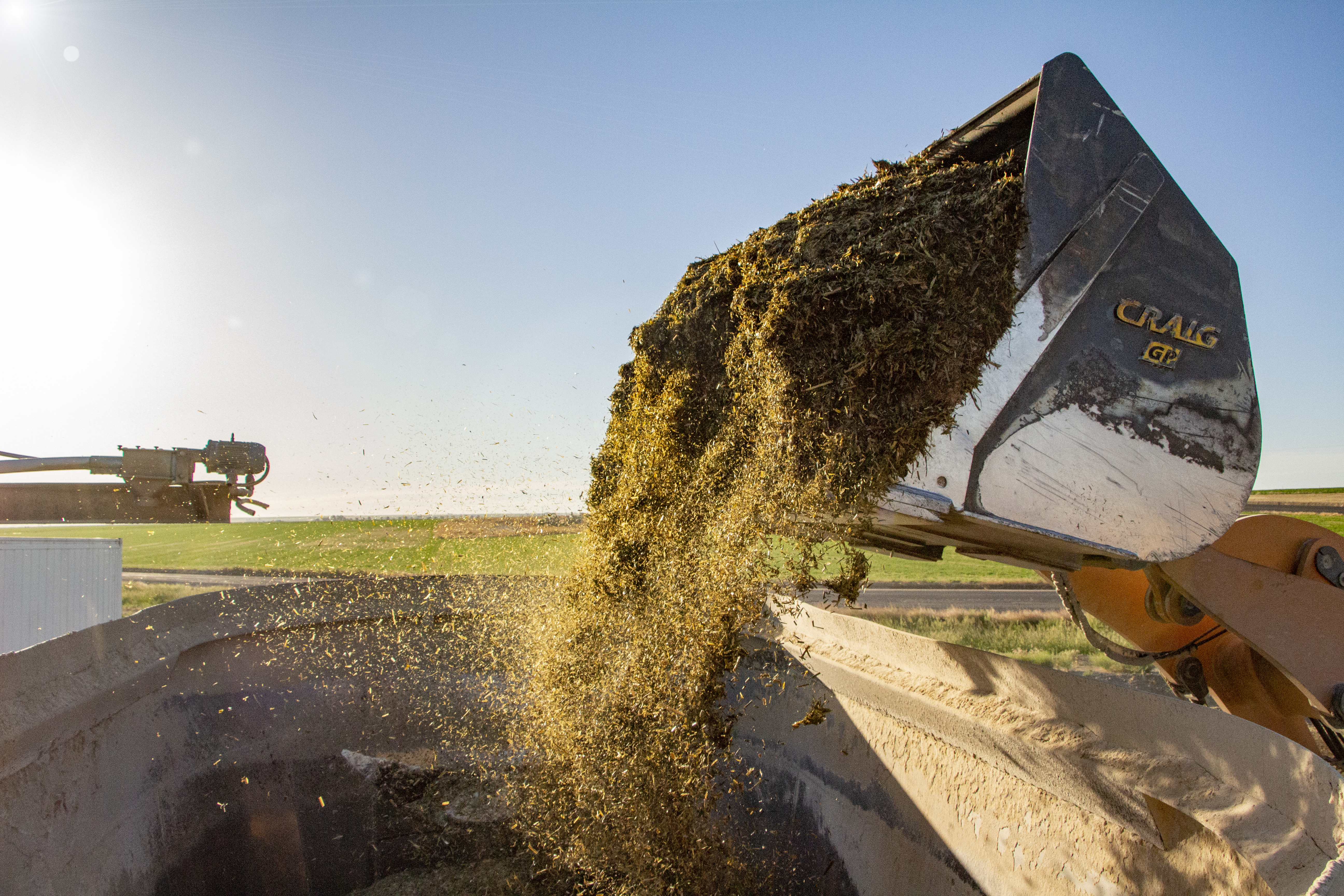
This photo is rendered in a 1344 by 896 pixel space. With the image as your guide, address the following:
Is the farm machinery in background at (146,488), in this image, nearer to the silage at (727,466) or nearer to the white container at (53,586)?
the silage at (727,466)

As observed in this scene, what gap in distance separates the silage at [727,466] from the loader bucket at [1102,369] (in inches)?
3.1

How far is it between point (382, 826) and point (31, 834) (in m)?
1.50

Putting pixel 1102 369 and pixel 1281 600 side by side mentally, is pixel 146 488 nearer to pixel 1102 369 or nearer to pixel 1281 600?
pixel 1102 369

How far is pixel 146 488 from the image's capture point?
281 cm

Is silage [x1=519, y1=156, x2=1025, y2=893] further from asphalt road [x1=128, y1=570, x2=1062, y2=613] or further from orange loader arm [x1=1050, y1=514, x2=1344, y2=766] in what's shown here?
asphalt road [x1=128, y1=570, x2=1062, y2=613]

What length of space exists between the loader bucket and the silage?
78mm

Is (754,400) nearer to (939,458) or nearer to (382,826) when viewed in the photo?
(939,458)

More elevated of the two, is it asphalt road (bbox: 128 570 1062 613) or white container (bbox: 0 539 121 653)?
white container (bbox: 0 539 121 653)

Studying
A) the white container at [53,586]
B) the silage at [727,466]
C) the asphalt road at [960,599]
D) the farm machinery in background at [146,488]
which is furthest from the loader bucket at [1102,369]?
the asphalt road at [960,599]

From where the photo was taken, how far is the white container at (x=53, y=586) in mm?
7602

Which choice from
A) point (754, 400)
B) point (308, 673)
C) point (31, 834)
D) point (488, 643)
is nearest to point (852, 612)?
point (488, 643)

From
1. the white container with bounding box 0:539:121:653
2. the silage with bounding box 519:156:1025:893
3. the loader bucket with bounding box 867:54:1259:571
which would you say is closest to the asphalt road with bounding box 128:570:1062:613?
the white container with bounding box 0:539:121:653

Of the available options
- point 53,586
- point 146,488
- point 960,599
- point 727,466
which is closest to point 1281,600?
point 727,466

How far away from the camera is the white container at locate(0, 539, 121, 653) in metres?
7.60
